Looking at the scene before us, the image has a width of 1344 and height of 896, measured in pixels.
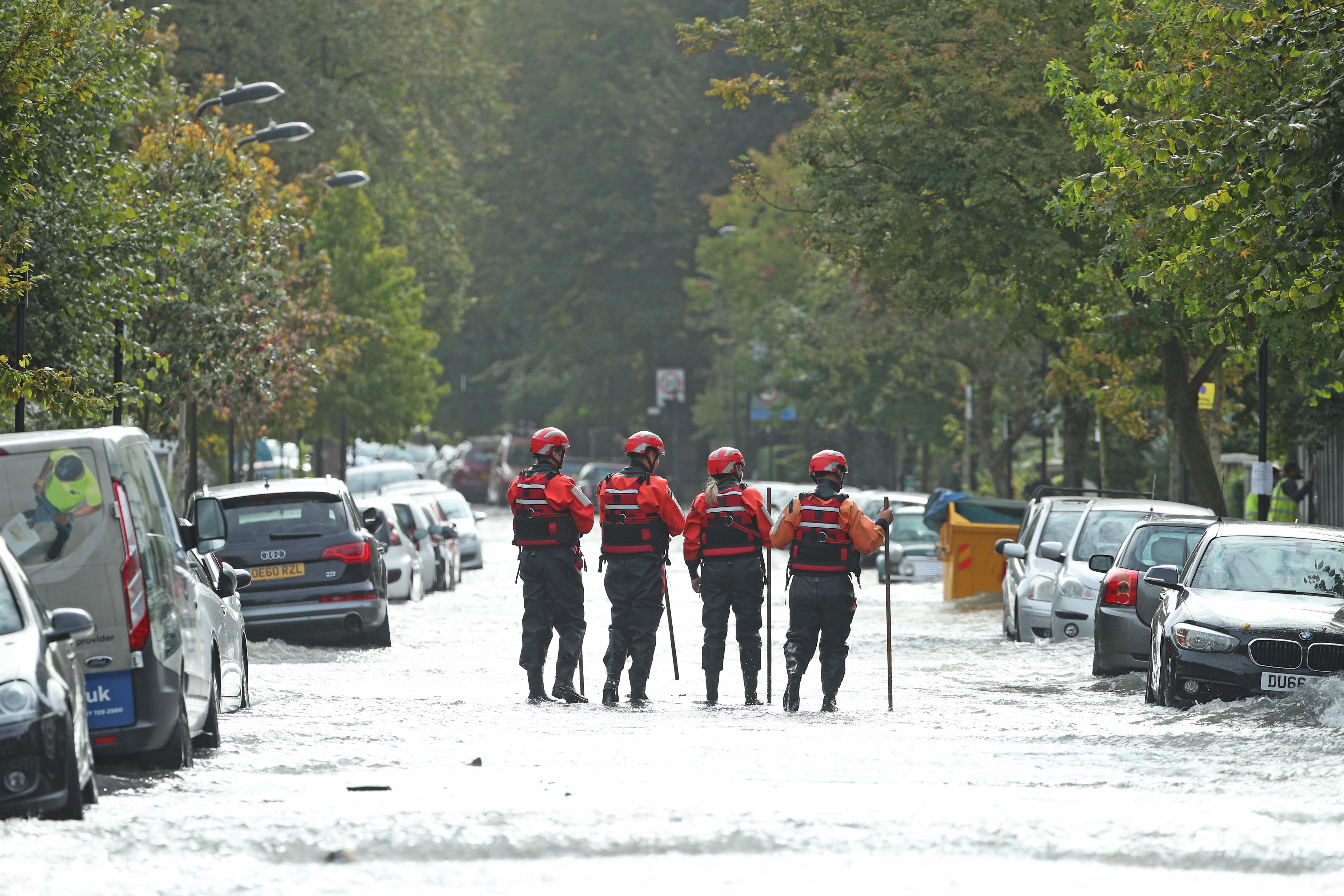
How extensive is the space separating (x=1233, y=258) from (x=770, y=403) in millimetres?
47587

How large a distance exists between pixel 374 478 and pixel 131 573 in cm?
4039

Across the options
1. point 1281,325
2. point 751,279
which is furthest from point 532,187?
point 1281,325

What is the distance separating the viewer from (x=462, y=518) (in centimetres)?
3681

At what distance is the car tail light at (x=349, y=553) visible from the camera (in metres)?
18.8

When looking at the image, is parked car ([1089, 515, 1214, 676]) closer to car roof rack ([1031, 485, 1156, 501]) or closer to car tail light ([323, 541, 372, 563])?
car roof rack ([1031, 485, 1156, 501])

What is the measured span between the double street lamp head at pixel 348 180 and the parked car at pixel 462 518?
5392mm

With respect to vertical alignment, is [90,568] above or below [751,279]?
below

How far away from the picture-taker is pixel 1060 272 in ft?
77.8

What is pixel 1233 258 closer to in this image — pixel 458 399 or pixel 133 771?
pixel 133 771

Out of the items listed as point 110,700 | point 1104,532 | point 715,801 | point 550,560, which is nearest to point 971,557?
point 1104,532

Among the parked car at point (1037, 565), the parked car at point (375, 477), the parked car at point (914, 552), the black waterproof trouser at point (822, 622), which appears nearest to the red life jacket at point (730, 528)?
the black waterproof trouser at point (822, 622)

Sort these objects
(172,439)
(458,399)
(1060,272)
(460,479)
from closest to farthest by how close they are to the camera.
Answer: (1060,272)
(172,439)
(460,479)
(458,399)

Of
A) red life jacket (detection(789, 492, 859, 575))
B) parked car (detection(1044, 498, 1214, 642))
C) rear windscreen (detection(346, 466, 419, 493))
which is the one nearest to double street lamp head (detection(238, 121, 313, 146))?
parked car (detection(1044, 498, 1214, 642))

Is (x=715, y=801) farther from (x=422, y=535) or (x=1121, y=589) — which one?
(x=422, y=535)
